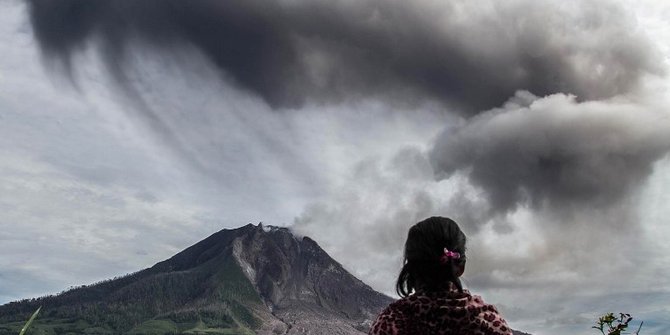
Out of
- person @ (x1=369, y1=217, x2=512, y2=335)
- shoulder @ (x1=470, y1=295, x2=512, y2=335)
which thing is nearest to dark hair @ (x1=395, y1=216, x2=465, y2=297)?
person @ (x1=369, y1=217, x2=512, y2=335)

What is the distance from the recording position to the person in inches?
248

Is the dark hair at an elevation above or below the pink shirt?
above

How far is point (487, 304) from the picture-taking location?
6453 mm

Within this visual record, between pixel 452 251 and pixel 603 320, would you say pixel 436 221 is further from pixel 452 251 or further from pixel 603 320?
pixel 603 320

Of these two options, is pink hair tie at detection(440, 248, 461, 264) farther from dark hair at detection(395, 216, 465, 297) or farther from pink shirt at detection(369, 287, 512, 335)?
pink shirt at detection(369, 287, 512, 335)

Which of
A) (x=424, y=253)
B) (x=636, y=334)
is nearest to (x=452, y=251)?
(x=424, y=253)

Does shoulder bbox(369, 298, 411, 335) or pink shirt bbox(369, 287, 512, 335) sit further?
shoulder bbox(369, 298, 411, 335)

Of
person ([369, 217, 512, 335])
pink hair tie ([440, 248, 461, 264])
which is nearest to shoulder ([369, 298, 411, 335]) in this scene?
person ([369, 217, 512, 335])

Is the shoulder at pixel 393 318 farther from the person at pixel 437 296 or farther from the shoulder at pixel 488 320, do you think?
the shoulder at pixel 488 320

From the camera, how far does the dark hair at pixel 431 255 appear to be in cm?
631

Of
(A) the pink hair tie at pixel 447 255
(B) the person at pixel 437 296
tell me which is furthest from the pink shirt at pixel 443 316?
(A) the pink hair tie at pixel 447 255

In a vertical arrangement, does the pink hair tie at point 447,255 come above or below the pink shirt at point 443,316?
above

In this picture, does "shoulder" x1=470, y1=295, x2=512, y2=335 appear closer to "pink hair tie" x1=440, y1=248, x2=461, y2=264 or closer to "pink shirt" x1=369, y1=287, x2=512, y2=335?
"pink shirt" x1=369, y1=287, x2=512, y2=335

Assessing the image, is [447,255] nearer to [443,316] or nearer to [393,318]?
[443,316]
